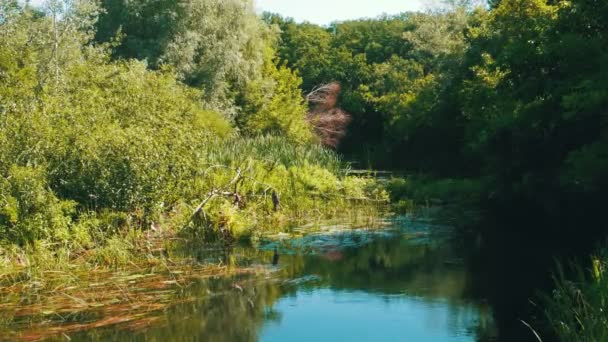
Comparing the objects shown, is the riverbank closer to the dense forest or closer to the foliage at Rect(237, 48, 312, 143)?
the dense forest

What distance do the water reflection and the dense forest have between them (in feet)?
5.07

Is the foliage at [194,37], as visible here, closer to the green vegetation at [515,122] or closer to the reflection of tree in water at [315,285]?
the green vegetation at [515,122]

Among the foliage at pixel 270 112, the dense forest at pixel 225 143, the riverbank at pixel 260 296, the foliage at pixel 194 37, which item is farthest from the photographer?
the foliage at pixel 270 112

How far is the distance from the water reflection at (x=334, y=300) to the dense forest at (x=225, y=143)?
1.54 metres

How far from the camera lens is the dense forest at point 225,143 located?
1292cm

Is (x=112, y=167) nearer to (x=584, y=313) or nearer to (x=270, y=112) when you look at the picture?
(x=584, y=313)

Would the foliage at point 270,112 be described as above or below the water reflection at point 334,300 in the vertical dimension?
above

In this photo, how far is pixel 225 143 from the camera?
22.6 m

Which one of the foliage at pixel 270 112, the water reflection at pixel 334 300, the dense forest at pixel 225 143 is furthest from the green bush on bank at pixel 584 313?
the foliage at pixel 270 112

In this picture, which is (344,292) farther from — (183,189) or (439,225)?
(439,225)

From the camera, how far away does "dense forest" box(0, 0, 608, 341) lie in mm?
12922

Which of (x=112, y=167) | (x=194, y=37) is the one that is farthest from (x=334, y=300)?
(x=194, y=37)

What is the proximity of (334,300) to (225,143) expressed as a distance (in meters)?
11.9

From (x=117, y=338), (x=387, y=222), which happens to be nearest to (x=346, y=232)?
(x=387, y=222)
